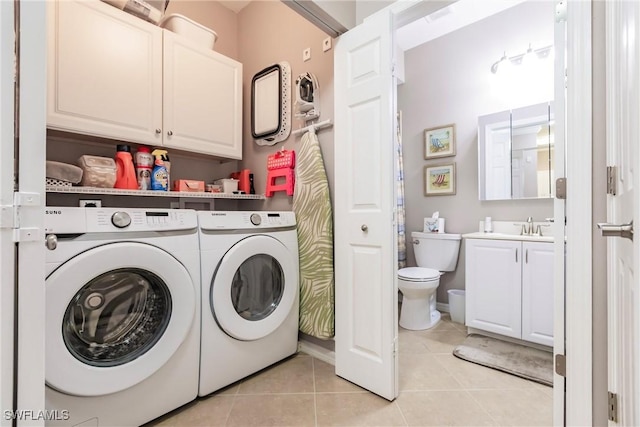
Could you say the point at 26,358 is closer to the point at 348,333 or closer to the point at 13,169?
the point at 13,169

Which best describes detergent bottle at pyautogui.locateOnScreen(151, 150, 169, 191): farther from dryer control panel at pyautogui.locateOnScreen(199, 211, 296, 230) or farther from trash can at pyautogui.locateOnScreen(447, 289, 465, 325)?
trash can at pyautogui.locateOnScreen(447, 289, 465, 325)

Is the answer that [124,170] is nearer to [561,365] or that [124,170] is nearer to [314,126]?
[314,126]

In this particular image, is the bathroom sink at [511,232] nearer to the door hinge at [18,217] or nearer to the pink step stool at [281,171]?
the pink step stool at [281,171]

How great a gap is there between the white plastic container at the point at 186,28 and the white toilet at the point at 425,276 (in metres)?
2.29

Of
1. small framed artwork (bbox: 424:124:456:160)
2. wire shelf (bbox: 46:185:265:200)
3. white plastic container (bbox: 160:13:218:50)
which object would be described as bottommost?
wire shelf (bbox: 46:185:265:200)

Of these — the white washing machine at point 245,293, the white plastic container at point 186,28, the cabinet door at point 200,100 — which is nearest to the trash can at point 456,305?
the white washing machine at point 245,293

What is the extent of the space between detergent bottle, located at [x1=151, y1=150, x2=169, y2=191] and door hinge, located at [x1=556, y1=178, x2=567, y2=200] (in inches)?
82.3

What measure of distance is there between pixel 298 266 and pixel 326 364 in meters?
0.63

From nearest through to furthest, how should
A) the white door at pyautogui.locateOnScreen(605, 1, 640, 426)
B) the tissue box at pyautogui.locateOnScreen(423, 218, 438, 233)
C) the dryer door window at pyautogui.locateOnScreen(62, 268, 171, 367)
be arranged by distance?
the white door at pyautogui.locateOnScreen(605, 1, 640, 426) → the dryer door window at pyautogui.locateOnScreen(62, 268, 171, 367) → the tissue box at pyautogui.locateOnScreen(423, 218, 438, 233)

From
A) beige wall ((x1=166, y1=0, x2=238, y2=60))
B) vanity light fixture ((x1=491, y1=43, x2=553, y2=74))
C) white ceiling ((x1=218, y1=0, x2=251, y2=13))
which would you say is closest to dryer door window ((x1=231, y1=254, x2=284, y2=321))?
beige wall ((x1=166, y1=0, x2=238, y2=60))

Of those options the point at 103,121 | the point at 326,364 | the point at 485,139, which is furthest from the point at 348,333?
the point at 485,139

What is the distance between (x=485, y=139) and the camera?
2.61m

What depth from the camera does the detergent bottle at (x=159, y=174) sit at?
1.94 m

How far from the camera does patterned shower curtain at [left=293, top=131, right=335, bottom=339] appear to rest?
1.81 metres
